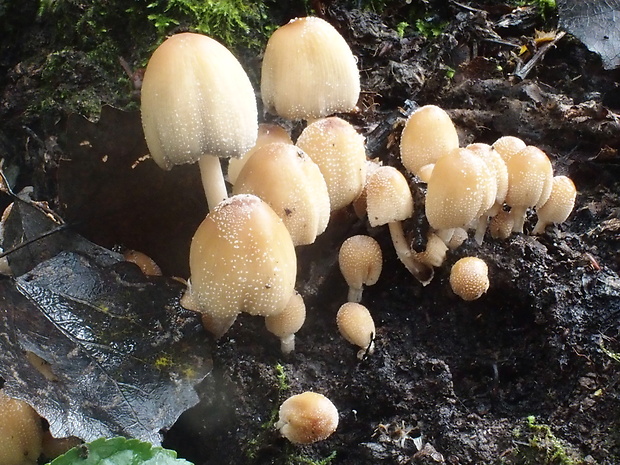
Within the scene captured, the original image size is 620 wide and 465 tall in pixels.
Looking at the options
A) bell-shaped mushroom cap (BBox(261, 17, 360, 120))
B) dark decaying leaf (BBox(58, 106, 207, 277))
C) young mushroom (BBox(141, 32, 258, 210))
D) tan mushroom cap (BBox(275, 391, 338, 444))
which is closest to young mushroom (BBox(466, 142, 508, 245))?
bell-shaped mushroom cap (BBox(261, 17, 360, 120))

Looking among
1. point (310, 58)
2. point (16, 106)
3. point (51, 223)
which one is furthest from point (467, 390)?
point (16, 106)

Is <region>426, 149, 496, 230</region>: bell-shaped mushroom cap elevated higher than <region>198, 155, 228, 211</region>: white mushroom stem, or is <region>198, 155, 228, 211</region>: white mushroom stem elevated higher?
<region>198, 155, 228, 211</region>: white mushroom stem

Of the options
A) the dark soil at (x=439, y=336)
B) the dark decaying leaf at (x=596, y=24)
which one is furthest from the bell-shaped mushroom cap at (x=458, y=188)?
the dark decaying leaf at (x=596, y=24)

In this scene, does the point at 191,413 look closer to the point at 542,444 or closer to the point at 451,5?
the point at 542,444

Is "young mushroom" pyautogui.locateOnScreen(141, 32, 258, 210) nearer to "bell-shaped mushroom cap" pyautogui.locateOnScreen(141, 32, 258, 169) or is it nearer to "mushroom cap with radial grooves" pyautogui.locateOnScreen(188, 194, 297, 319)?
"bell-shaped mushroom cap" pyautogui.locateOnScreen(141, 32, 258, 169)

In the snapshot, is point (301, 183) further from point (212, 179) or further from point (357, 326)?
point (357, 326)

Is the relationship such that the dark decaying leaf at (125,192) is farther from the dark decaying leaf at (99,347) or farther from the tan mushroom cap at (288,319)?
the tan mushroom cap at (288,319)
